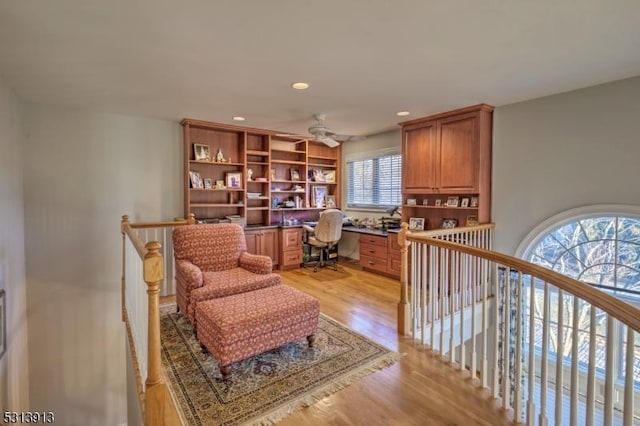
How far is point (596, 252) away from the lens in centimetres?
340

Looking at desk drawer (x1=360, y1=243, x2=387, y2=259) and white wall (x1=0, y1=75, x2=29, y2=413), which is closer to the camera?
white wall (x1=0, y1=75, x2=29, y2=413)

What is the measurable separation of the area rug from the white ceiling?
248 centimetres

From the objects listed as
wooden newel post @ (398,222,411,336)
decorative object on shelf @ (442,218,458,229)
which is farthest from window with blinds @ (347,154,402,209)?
wooden newel post @ (398,222,411,336)

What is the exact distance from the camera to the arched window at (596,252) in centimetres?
315

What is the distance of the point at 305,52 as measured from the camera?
250 cm

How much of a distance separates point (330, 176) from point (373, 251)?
2096 millimetres

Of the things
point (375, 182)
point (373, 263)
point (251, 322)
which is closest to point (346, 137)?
point (375, 182)

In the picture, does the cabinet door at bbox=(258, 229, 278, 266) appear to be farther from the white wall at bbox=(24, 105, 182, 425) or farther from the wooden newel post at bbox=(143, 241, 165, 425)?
the wooden newel post at bbox=(143, 241, 165, 425)

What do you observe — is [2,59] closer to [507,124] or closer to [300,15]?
[300,15]

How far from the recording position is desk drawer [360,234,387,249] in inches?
203

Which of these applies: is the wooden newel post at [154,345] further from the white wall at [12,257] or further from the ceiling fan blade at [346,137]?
the ceiling fan blade at [346,137]

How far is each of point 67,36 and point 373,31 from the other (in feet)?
7.08

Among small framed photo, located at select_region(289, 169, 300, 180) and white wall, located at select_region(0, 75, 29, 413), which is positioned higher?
small framed photo, located at select_region(289, 169, 300, 180)

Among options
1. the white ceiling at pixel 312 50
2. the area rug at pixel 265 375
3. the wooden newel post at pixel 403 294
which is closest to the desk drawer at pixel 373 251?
the wooden newel post at pixel 403 294
